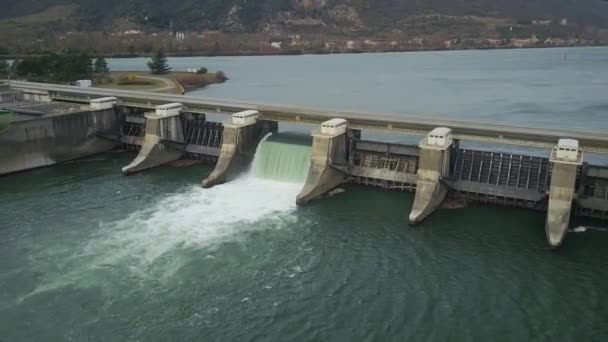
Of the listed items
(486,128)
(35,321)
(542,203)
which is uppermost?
(486,128)

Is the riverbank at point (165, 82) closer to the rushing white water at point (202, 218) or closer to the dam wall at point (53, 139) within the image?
the dam wall at point (53, 139)

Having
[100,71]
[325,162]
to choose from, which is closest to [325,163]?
[325,162]

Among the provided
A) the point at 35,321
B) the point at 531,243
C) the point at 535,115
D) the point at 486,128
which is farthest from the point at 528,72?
the point at 35,321

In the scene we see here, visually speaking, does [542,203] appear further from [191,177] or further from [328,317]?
[191,177]

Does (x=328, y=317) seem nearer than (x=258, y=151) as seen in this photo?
Yes

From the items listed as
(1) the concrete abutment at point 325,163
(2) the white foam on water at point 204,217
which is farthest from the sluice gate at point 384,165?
(2) the white foam on water at point 204,217
